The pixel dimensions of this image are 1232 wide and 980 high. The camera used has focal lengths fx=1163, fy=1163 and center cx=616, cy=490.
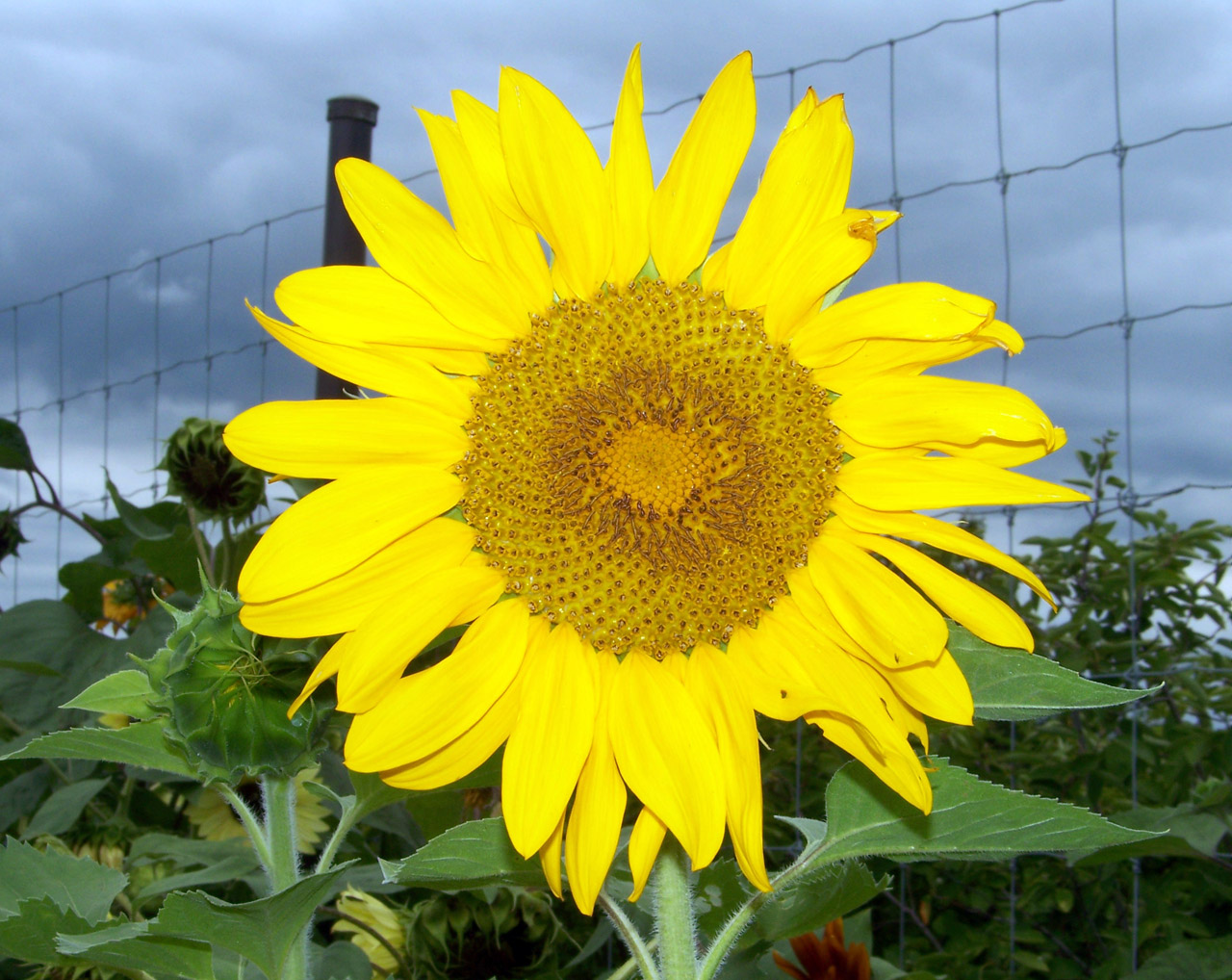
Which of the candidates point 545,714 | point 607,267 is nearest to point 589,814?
point 545,714

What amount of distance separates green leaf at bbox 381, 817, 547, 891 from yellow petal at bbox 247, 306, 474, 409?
24 centimetres

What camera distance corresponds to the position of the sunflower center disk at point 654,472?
0.67 metres

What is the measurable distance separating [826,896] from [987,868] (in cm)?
144

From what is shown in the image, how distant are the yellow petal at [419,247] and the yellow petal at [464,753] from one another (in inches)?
8.6

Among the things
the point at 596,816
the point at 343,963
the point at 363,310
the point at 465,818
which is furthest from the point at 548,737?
the point at 465,818

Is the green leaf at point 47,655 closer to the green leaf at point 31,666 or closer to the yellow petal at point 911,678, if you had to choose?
the green leaf at point 31,666

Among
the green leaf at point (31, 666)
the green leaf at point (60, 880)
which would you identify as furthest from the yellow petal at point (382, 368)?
the green leaf at point (31, 666)

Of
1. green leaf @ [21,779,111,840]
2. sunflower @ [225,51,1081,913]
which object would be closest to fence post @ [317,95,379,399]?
green leaf @ [21,779,111,840]

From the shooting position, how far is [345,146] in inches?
94.3

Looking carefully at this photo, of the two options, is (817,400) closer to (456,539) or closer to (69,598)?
(456,539)

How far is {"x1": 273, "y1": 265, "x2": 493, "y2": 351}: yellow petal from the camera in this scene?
2.13 feet

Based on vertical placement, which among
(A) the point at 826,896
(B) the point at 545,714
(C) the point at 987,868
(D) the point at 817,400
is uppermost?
(D) the point at 817,400

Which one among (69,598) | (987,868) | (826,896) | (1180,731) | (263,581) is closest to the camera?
(263,581)

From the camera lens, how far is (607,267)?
68cm
